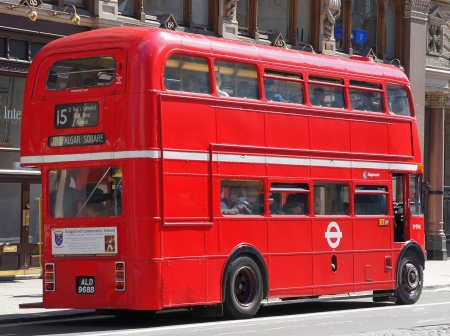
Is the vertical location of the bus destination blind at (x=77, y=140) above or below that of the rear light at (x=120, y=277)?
above

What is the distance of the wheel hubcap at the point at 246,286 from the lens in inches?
698

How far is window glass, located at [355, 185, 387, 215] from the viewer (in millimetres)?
20344

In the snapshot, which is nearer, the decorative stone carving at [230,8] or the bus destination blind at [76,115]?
the bus destination blind at [76,115]

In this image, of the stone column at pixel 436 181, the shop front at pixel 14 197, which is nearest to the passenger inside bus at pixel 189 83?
the shop front at pixel 14 197

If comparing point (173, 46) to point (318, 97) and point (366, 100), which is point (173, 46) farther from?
point (366, 100)

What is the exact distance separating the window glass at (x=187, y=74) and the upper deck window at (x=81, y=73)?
0.81m

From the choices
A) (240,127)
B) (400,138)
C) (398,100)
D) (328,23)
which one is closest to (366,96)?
(398,100)

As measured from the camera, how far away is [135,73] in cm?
1602

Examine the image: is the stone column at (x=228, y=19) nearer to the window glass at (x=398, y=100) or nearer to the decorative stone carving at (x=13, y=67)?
the decorative stone carving at (x=13, y=67)

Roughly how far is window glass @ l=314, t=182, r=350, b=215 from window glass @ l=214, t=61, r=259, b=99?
2.24 m

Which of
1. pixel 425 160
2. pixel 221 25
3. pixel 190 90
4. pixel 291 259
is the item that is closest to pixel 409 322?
pixel 291 259

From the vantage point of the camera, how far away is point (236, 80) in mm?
17750

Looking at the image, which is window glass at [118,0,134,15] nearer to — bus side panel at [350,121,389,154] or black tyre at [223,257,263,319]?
bus side panel at [350,121,389,154]

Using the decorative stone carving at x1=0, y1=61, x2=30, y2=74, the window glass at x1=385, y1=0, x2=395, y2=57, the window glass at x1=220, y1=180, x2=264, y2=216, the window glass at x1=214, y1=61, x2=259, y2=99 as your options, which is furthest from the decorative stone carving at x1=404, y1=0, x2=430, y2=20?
the window glass at x1=220, y1=180, x2=264, y2=216
